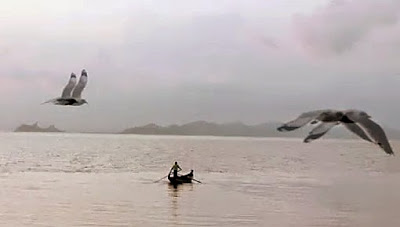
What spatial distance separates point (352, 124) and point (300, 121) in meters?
1.17

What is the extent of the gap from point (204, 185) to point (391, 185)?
1802 centimetres

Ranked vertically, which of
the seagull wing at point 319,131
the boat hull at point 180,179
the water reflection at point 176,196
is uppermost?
the seagull wing at point 319,131

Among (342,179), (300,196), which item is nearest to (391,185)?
(342,179)

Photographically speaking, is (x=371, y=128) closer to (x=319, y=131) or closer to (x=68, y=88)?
(x=319, y=131)

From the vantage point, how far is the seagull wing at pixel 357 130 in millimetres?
7250

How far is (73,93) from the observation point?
13.0 m

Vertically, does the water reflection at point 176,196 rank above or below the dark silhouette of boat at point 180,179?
below

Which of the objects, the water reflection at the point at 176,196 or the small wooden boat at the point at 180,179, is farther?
the small wooden boat at the point at 180,179

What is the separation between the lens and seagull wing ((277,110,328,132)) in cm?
624

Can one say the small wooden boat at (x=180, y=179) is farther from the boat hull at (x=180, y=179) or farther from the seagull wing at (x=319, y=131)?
the seagull wing at (x=319, y=131)

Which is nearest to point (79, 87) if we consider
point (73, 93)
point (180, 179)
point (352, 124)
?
point (73, 93)

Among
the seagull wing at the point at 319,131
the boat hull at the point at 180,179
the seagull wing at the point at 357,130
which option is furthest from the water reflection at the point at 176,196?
the seagull wing at the point at 319,131

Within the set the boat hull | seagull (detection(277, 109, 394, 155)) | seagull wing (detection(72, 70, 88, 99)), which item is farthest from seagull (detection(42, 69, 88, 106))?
the boat hull

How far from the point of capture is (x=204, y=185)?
54.2 metres
